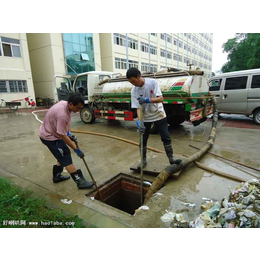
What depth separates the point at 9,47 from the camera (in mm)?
15133

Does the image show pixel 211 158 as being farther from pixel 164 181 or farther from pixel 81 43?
pixel 81 43

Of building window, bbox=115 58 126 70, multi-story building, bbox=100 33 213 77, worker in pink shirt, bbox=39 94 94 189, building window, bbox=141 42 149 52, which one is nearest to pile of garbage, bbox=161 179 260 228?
worker in pink shirt, bbox=39 94 94 189

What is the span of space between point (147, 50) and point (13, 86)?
19597 mm

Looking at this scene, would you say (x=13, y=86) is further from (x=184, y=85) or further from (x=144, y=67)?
(x=144, y=67)

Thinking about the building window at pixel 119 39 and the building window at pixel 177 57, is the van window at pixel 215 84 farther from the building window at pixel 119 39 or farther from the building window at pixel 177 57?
the building window at pixel 177 57

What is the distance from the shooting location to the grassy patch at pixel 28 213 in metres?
2.11

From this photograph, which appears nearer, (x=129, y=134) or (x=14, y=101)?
(x=129, y=134)

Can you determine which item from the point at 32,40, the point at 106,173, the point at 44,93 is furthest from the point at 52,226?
the point at 32,40

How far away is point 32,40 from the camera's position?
18375 millimetres

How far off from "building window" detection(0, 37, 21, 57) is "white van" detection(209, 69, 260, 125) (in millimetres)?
15556

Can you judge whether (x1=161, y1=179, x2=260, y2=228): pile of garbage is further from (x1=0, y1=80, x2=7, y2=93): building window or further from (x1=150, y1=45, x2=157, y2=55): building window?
(x1=150, y1=45, x2=157, y2=55): building window

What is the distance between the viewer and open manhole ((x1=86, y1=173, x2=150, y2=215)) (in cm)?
311

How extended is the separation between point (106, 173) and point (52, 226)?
57.8 inches
